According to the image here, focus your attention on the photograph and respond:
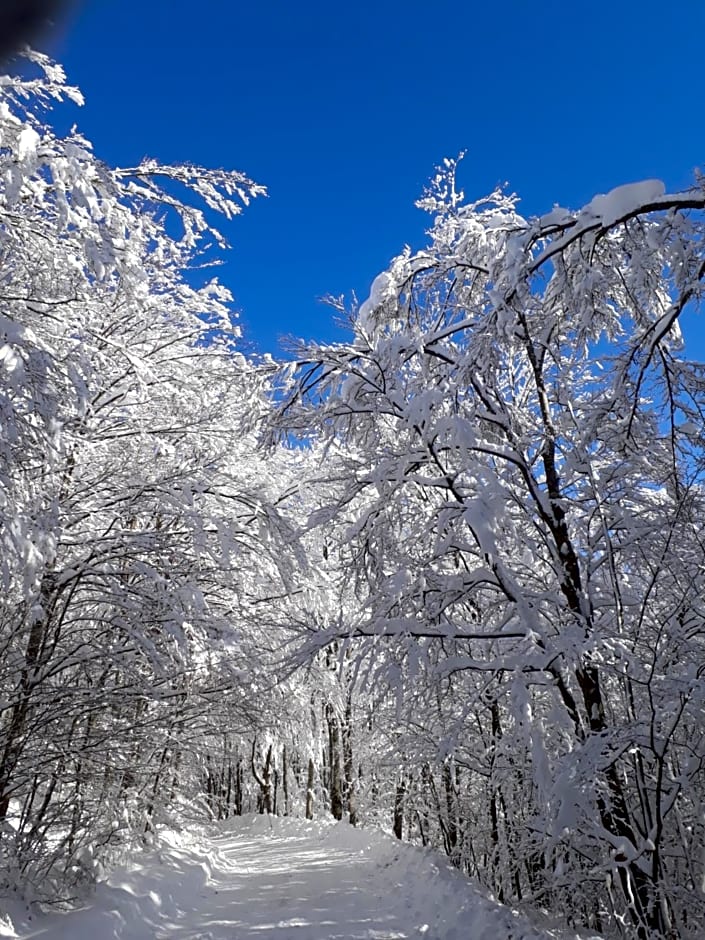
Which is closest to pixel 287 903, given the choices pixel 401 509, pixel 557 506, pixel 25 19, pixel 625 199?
pixel 401 509

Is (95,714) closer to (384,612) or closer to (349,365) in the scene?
(384,612)

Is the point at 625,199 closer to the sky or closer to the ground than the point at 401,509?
closer to the sky

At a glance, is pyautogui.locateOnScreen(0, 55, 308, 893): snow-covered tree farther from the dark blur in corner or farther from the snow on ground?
the dark blur in corner

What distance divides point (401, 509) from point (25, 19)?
482 centimetres

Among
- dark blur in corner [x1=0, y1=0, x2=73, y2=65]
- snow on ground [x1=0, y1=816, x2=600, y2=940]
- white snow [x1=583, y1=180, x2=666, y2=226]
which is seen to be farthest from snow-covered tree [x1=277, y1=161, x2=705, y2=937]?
dark blur in corner [x1=0, y1=0, x2=73, y2=65]

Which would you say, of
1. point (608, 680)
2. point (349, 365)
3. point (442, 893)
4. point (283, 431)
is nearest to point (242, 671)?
point (283, 431)

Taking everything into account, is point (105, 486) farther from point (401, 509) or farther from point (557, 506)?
point (557, 506)

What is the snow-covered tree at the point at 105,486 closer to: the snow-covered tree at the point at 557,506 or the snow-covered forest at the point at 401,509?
the snow-covered forest at the point at 401,509

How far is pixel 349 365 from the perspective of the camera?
5715 millimetres

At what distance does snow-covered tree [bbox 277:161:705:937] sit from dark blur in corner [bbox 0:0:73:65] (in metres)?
2.77

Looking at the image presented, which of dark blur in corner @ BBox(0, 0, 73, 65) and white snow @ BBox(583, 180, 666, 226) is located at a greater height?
white snow @ BBox(583, 180, 666, 226)

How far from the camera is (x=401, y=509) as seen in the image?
19.0 ft

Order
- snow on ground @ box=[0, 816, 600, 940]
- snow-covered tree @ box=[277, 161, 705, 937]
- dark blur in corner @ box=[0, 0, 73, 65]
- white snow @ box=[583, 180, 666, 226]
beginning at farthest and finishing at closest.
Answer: snow on ground @ box=[0, 816, 600, 940]
snow-covered tree @ box=[277, 161, 705, 937]
white snow @ box=[583, 180, 666, 226]
dark blur in corner @ box=[0, 0, 73, 65]

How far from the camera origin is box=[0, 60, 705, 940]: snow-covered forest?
3871 mm
